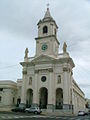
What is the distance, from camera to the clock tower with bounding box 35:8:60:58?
61.8m

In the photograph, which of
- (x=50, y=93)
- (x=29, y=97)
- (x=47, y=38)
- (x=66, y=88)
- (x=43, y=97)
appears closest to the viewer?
(x=66, y=88)

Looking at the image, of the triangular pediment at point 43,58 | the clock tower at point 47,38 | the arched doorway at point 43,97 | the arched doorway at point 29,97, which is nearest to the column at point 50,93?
the triangular pediment at point 43,58

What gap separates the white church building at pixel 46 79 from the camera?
5544cm

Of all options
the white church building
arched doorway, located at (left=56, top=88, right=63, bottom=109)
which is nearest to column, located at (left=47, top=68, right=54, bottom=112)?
the white church building

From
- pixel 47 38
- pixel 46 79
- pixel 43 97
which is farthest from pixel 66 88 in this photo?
pixel 47 38

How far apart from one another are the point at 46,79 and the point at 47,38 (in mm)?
13168

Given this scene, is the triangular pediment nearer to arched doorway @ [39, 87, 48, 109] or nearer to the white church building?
the white church building

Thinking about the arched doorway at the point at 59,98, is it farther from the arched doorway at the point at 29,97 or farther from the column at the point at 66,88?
the arched doorway at the point at 29,97

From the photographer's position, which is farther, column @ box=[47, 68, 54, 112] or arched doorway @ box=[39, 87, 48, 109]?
arched doorway @ box=[39, 87, 48, 109]

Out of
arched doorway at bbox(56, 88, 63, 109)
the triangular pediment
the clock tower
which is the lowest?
arched doorway at bbox(56, 88, 63, 109)

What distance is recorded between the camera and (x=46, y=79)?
57.9 metres

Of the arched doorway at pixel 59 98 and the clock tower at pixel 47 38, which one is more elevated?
the clock tower at pixel 47 38

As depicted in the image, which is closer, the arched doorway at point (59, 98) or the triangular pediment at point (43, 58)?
the arched doorway at point (59, 98)

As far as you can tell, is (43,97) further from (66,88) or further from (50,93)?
(66,88)
